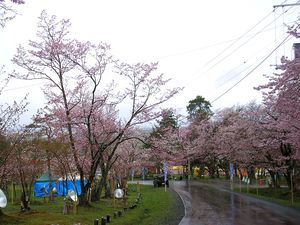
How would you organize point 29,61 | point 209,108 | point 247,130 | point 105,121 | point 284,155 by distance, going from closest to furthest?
point 29,61 < point 105,121 < point 284,155 < point 247,130 < point 209,108

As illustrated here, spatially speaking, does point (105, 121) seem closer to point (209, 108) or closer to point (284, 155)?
point (284, 155)

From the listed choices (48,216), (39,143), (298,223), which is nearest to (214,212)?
(298,223)

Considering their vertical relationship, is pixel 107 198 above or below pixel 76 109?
below

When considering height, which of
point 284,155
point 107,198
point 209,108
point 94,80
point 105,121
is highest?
point 209,108

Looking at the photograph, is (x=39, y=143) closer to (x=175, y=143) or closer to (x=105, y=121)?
(x=105, y=121)

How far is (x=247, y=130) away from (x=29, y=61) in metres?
20.2

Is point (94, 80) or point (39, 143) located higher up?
point (94, 80)

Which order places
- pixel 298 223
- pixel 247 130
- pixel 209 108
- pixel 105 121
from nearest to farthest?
pixel 298 223 → pixel 105 121 → pixel 247 130 → pixel 209 108

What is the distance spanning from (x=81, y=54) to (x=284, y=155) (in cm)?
1778

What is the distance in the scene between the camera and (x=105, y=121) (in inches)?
1048

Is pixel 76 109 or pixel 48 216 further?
Answer: pixel 76 109

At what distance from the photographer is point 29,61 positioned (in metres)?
23.2

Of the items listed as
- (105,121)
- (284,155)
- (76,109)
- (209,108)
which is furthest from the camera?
(209,108)

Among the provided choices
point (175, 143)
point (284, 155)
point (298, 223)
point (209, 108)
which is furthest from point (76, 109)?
point (209, 108)
